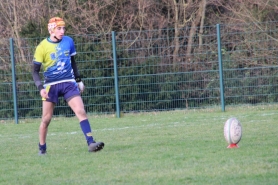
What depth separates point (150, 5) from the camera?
23.6 meters

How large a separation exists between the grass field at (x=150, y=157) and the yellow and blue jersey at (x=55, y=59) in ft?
3.63

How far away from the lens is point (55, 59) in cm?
934

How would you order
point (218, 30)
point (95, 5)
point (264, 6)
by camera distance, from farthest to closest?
point (95, 5) → point (264, 6) → point (218, 30)

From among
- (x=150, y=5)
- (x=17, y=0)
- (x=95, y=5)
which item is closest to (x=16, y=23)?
(x=17, y=0)

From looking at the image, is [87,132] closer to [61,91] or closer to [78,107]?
[78,107]

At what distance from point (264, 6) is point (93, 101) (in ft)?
21.5

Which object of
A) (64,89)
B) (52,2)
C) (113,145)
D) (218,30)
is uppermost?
(52,2)

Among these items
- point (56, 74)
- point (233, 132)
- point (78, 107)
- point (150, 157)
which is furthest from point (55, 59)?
point (233, 132)

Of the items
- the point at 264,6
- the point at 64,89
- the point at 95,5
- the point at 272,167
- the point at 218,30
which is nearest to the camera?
the point at 272,167

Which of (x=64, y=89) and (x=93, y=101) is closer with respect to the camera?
(x=64, y=89)

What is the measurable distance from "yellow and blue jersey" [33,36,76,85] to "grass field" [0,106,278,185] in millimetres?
1108

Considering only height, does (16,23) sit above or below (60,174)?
above

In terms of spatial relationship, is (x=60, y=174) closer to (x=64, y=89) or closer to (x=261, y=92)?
(x=64, y=89)

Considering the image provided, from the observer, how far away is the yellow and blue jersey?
9.31 m
